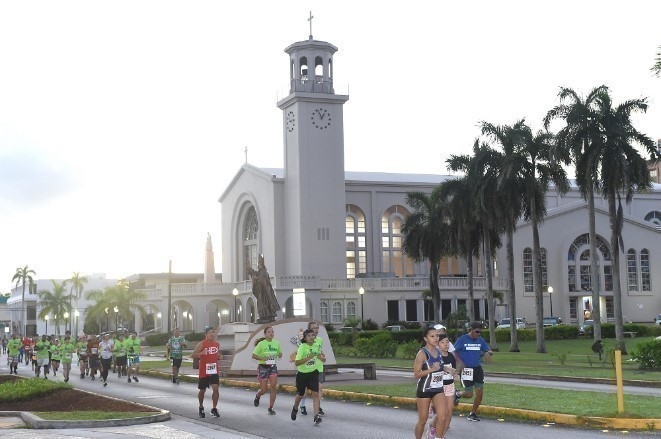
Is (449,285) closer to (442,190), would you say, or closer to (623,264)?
(623,264)

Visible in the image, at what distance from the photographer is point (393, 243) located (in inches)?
3228

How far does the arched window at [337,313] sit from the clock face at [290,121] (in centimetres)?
1404

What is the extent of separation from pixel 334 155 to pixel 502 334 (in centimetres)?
2127

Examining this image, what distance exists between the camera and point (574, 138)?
43.4 metres

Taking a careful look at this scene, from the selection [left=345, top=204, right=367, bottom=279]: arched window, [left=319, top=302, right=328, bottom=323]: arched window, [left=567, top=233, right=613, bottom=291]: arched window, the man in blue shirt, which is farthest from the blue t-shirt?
[left=567, top=233, right=613, bottom=291]: arched window

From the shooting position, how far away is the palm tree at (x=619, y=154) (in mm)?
42312

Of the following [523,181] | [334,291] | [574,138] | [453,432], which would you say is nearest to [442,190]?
[523,181]

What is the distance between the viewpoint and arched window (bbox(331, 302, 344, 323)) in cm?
7238

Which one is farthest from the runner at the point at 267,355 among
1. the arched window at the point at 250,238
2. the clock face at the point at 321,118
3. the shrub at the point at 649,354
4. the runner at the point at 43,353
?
the arched window at the point at 250,238

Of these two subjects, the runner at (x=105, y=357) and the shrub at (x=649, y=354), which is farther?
the runner at (x=105, y=357)

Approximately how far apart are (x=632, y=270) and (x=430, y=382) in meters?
71.3

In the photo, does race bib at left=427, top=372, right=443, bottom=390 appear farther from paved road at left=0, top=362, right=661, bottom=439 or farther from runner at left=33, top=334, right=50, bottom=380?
runner at left=33, top=334, right=50, bottom=380

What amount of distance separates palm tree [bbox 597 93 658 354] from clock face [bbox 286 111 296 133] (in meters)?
34.5

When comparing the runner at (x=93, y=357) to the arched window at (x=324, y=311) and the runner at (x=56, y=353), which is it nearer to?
the runner at (x=56, y=353)
